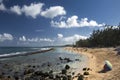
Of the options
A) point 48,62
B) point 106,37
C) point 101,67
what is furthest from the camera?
point 106,37

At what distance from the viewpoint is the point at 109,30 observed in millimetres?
114375

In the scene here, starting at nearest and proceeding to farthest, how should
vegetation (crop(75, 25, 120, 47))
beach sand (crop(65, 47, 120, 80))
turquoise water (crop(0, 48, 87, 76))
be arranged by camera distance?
beach sand (crop(65, 47, 120, 80)), turquoise water (crop(0, 48, 87, 76)), vegetation (crop(75, 25, 120, 47))

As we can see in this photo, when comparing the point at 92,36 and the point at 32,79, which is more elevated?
the point at 92,36

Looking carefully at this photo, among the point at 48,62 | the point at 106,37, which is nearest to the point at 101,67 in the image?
the point at 48,62

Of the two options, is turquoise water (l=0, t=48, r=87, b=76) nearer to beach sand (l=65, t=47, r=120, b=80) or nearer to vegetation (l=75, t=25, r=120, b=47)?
beach sand (l=65, t=47, r=120, b=80)

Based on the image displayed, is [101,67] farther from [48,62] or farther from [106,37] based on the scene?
[106,37]

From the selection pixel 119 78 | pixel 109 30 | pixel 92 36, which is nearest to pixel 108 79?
pixel 119 78

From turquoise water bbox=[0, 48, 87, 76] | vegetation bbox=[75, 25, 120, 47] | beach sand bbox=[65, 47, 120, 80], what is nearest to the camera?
beach sand bbox=[65, 47, 120, 80]

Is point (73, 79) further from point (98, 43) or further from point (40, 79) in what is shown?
point (98, 43)

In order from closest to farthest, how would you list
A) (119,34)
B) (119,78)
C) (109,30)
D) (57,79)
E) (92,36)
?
(119,78) < (57,79) < (119,34) < (109,30) < (92,36)

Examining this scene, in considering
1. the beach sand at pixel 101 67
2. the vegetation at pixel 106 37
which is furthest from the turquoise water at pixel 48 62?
the vegetation at pixel 106 37

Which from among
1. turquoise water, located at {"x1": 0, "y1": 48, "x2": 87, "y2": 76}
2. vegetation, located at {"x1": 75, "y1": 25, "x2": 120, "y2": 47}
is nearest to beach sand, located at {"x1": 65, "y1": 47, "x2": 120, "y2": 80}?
turquoise water, located at {"x1": 0, "y1": 48, "x2": 87, "y2": 76}

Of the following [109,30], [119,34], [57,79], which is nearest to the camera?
[57,79]

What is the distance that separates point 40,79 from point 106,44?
90252 millimetres
